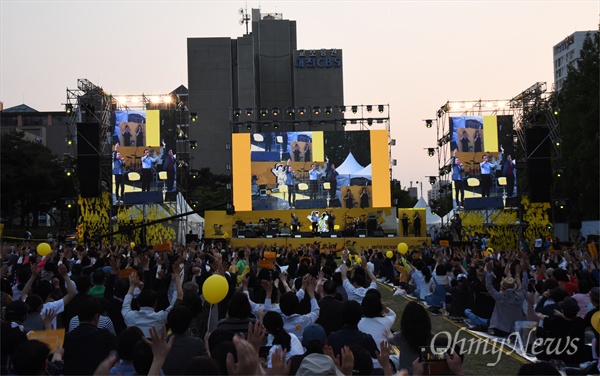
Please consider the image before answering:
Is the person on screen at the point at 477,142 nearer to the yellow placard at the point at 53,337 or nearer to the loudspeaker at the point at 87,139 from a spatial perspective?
the loudspeaker at the point at 87,139

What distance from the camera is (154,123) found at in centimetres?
3903

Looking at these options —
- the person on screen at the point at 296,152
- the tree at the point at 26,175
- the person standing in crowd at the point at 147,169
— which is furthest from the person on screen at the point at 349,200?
the tree at the point at 26,175

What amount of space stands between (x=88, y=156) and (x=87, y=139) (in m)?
0.86

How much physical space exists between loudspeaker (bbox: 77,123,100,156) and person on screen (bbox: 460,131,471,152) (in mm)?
19844

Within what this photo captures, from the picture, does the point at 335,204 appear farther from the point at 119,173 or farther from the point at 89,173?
the point at 89,173

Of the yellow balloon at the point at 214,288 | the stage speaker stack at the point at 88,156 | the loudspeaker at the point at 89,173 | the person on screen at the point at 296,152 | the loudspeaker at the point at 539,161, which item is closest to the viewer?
the yellow balloon at the point at 214,288

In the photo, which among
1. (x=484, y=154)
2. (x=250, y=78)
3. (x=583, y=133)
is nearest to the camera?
(x=484, y=154)

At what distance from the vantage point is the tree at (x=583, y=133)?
3900cm

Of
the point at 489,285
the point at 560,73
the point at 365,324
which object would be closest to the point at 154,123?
the point at 489,285

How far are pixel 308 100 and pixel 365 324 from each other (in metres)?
71.0

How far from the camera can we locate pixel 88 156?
35188 millimetres

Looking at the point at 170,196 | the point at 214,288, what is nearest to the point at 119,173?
the point at 170,196

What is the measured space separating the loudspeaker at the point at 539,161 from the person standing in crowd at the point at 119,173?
21.6 metres

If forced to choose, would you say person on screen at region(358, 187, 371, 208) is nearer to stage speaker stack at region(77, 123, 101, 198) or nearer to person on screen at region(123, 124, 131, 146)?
person on screen at region(123, 124, 131, 146)
